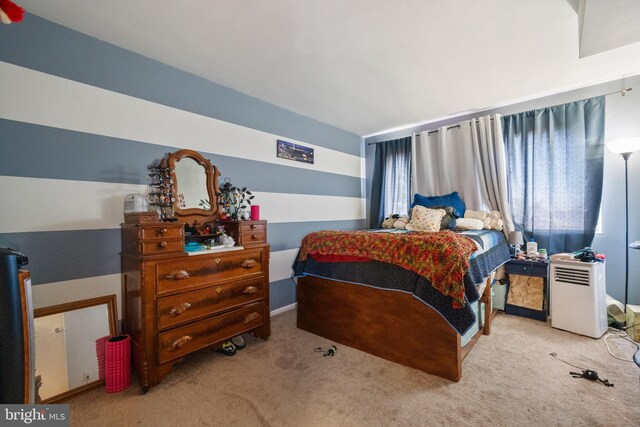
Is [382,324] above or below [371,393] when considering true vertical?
above

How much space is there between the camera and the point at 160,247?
1829mm

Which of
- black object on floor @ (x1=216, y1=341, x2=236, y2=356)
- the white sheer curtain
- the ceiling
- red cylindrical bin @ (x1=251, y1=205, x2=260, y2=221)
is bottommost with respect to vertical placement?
black object on floor @ (x1=216, y1=341, x2=236, y2=356)

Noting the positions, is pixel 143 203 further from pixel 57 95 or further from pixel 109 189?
A: pixel 57 95

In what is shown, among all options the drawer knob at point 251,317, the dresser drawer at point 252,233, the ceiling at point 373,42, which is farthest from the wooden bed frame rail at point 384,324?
the ceiling at point 373,42

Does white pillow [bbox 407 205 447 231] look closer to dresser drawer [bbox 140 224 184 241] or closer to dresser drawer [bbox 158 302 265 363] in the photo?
dresser drawer [bbox 158 302 265 363]

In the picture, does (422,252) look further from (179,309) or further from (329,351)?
(179,309)

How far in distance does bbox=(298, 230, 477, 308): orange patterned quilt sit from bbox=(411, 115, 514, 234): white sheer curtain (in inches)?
69.9

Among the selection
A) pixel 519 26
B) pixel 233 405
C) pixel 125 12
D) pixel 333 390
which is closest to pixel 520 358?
pixel 333 390

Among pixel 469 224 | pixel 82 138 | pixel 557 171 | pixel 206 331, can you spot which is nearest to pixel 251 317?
pixel 206 331

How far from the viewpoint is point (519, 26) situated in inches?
75.2

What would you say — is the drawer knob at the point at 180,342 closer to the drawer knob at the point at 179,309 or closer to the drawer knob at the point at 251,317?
the drawer knob at the point at 179,309

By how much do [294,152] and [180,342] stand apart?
93.5 inches

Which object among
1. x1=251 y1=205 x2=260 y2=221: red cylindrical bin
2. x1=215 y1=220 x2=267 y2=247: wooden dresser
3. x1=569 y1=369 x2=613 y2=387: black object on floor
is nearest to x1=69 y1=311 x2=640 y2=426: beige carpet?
x1=569 y1=369 x2=613 y2=387: black object on floor

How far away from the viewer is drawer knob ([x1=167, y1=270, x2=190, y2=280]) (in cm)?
186
